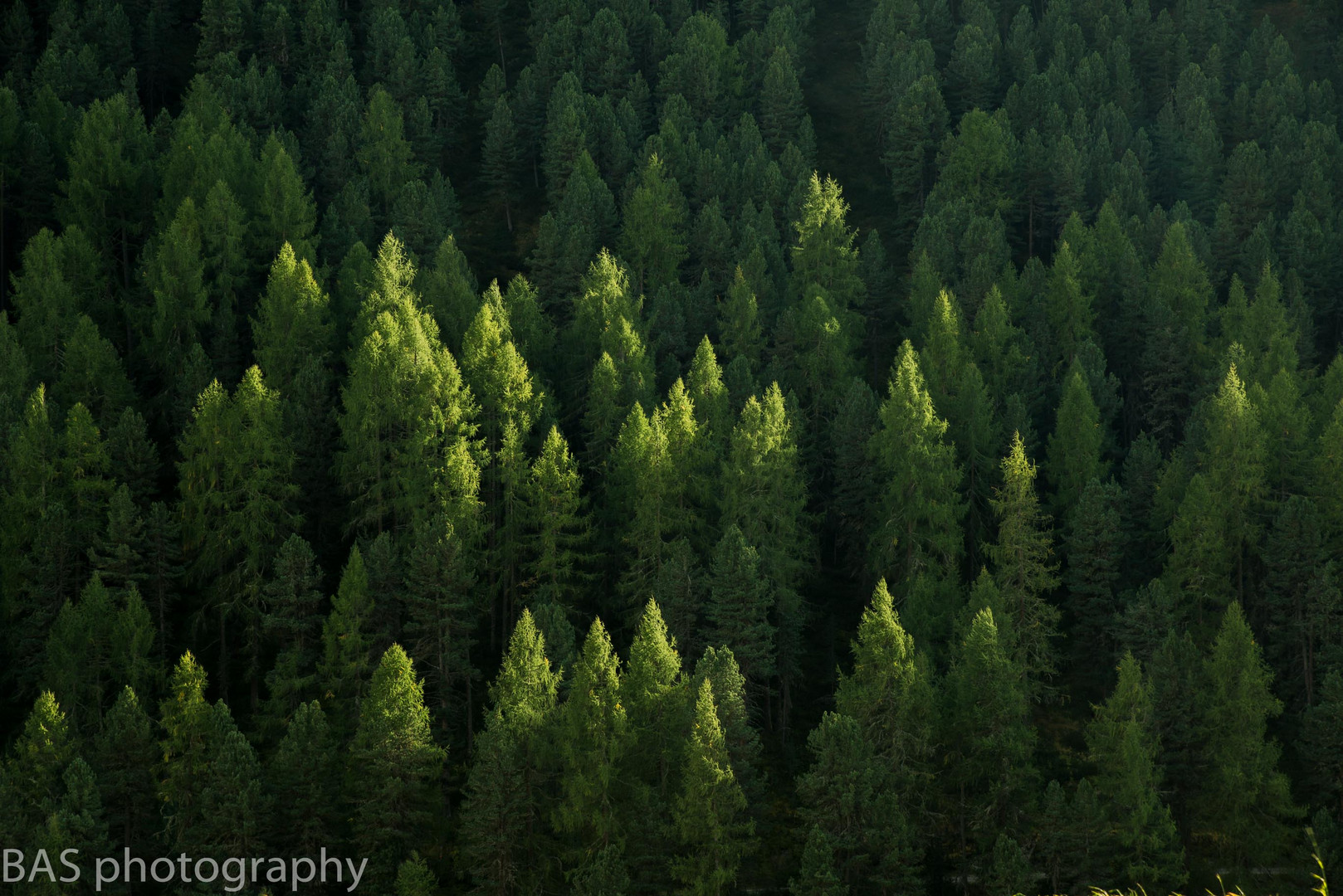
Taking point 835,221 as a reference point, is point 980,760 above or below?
below

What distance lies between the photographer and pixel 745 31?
153250mm

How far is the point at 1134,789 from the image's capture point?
65.7m

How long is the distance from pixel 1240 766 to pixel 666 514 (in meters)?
30.0

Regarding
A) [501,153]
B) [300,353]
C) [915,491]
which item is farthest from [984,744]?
[501,153]

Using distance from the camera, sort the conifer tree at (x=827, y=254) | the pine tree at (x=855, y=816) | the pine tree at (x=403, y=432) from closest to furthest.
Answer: the pine tree at (x=855, y=816) < the pine tree at (x=403, y=432) < the conifer tree at (x=827, y=254)

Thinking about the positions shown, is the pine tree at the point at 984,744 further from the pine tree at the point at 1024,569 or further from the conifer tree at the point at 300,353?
the conifer tree at the point at 300,353

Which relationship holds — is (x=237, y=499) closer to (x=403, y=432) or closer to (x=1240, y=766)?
(x=403, y=432)

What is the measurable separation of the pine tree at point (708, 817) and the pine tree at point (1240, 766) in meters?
22.0

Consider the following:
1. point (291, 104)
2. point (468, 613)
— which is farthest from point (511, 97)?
point (468, 613)

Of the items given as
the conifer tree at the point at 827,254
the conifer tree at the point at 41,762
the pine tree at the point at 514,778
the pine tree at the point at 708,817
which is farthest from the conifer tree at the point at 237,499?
the conifer tree at the point at 827,254

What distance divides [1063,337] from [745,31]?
A: 219ft

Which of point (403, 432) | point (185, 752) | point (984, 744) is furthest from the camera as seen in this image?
point (403, 432)

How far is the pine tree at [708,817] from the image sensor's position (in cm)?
6328

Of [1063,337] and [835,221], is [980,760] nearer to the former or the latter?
[1063,337]
